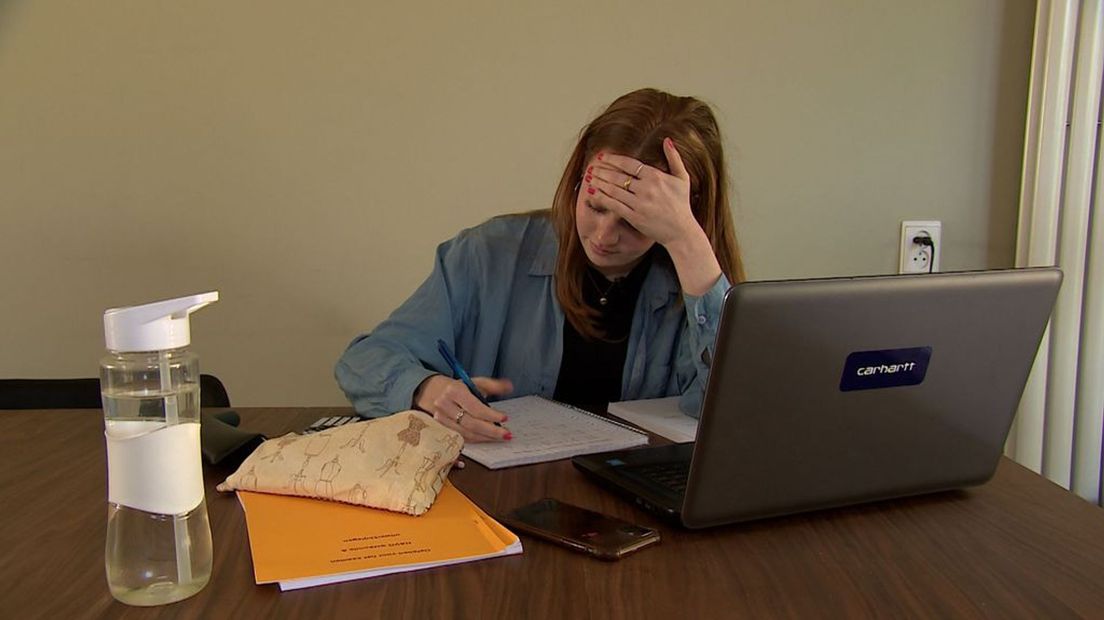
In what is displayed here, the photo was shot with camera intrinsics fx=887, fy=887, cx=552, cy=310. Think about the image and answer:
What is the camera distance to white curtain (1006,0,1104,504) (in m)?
1.86

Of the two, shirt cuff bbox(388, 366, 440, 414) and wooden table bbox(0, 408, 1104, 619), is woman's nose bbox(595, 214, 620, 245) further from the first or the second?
wooden table bbox(0, 408, 1104, 619)

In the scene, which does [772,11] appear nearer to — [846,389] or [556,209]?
[556,209]

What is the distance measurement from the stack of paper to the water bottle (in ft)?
0.22

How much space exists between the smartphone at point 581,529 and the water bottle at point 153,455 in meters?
0.28

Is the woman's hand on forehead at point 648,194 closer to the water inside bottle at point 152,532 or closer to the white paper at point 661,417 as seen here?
the white paper at point 661,417

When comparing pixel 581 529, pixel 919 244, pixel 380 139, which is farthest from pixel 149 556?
pixel 919 244

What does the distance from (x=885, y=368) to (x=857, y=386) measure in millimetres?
32

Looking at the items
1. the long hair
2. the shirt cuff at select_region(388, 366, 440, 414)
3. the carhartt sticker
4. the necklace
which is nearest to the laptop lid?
the carhartt sticker

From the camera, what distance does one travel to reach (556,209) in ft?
5.16

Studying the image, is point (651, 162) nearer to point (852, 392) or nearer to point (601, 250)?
point (601, 250)

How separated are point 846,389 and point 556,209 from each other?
Result: 863mm

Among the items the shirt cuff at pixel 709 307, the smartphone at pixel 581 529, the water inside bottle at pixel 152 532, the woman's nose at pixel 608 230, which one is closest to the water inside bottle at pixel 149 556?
A: the water inside bottle at pixel 152 532

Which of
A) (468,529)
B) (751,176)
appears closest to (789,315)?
(468,529)

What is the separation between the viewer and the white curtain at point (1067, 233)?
1.86 metres
